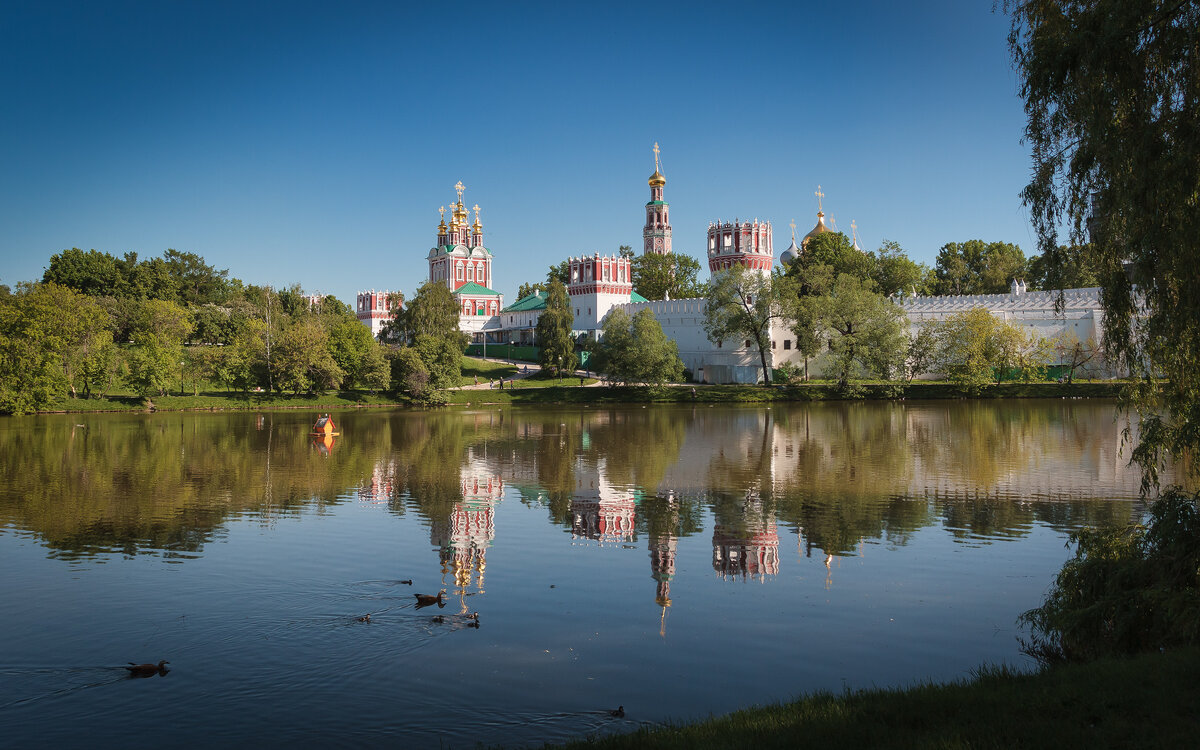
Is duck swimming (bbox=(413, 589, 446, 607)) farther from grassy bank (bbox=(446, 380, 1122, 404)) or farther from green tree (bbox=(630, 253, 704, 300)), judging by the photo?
green tree (bbox=(630, 253, 704, 300))

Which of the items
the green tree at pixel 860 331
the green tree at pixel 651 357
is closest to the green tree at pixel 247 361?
the green tree at pixel 651 357

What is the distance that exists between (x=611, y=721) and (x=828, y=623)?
3364 millimetres

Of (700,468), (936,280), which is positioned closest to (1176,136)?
(700,468)

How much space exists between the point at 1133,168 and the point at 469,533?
10.4m

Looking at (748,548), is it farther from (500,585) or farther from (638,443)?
(638,443)

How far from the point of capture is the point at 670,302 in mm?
70812

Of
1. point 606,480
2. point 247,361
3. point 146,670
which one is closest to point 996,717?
point 146,670

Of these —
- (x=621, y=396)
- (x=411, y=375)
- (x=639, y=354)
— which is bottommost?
(x=621, y=396)

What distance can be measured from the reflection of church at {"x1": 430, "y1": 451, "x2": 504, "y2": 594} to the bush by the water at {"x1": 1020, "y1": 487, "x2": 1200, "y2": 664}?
20.6 feet

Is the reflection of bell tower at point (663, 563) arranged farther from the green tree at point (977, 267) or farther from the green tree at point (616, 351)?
the green tree at point (977, 267)

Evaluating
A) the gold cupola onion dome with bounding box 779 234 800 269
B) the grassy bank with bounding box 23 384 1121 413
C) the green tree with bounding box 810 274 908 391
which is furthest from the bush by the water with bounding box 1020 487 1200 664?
the gold cupola onion dome with bounding box 779 234 800 269

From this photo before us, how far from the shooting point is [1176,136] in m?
7.64

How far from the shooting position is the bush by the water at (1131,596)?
295 inches

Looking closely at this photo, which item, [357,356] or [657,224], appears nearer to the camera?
[357,356]
